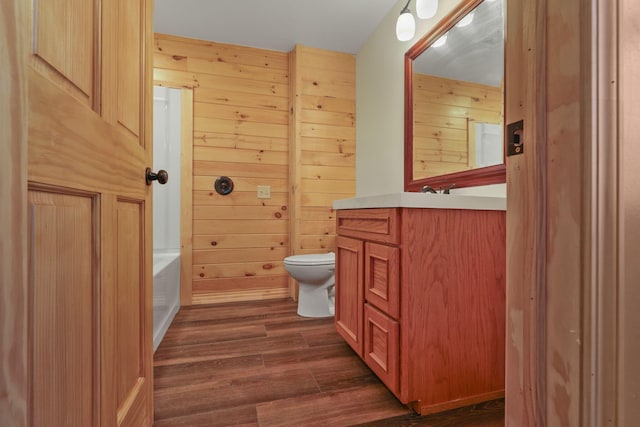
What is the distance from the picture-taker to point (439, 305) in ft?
3.72

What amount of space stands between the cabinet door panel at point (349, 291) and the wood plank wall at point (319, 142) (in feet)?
3.21

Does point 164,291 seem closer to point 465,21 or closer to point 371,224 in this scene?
point 371,224

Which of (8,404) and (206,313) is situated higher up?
(8,404)

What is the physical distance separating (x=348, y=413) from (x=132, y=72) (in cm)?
138

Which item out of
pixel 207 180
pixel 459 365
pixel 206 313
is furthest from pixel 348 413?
pixel 207 180

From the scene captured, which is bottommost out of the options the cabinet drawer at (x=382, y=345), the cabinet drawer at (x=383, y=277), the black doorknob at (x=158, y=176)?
the cabinet drawer at (x=382, y=345)

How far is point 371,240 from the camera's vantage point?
1.31 metres

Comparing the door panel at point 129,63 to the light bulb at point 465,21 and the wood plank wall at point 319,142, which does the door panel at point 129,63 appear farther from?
the wood plank wall at point 319,142

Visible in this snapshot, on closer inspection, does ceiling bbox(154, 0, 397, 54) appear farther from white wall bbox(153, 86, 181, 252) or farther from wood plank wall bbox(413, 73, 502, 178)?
wood plank wall bbox(413, 73, 502, 178)

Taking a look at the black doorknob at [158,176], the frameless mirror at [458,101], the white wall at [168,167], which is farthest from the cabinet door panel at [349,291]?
the white wall at [168,167]

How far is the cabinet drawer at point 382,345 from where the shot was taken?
3.72 ft

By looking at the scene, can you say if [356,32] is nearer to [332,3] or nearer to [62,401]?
[332,3]

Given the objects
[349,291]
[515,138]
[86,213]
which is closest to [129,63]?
[86,213]

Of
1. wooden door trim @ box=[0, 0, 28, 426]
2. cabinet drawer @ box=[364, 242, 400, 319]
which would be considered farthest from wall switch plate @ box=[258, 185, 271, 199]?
wooden door trim @ box=[0, 0, 28, 426]
